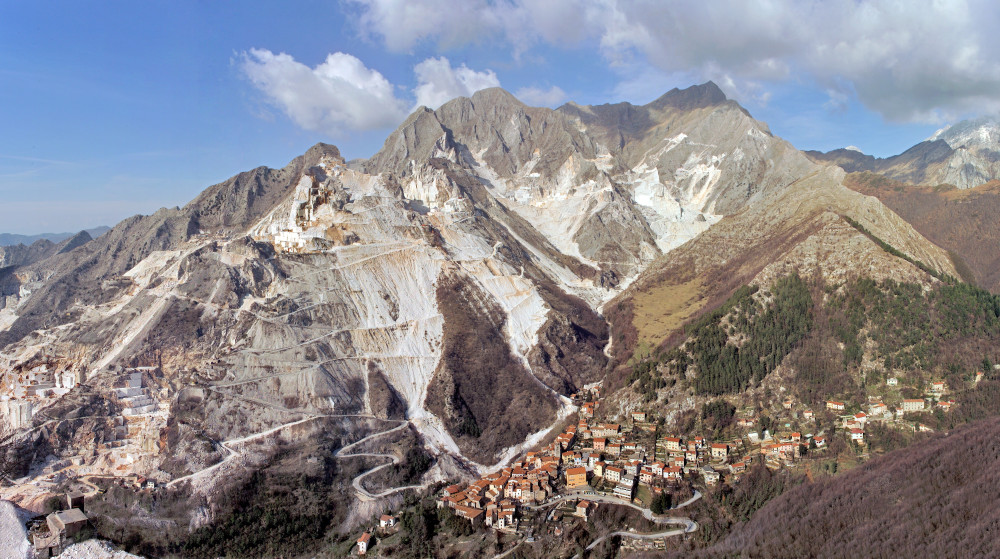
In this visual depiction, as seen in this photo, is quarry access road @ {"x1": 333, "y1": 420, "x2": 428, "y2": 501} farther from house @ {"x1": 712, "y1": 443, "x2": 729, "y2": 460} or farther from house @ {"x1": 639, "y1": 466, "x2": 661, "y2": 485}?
house @ {"x1": 712, "y1": 443, "x2": 729, "y2": 460}

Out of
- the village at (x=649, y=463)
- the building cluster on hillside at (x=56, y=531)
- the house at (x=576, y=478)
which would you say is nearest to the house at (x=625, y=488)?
the village at (x=649, y=463)

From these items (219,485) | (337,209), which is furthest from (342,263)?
(219,485)

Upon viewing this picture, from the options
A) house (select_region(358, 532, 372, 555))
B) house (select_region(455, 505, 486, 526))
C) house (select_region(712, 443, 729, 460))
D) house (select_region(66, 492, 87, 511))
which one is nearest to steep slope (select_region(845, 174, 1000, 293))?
house (select_region(712, 443, 729, 460))

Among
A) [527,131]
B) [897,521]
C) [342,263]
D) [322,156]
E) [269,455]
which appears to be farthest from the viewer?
[527,131]

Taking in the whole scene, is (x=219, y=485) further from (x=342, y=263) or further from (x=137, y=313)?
(x=342, y=263)

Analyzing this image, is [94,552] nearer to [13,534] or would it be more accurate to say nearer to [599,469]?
[13,534]
